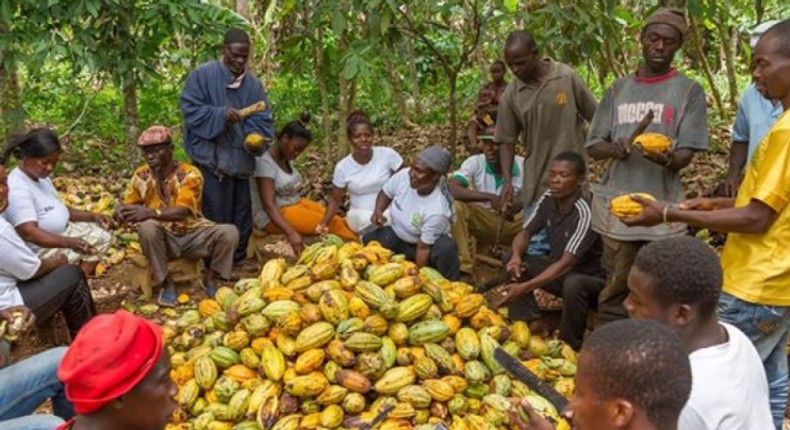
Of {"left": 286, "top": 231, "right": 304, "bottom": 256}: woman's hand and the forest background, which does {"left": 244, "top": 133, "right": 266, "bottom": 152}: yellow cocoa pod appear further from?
the forest background

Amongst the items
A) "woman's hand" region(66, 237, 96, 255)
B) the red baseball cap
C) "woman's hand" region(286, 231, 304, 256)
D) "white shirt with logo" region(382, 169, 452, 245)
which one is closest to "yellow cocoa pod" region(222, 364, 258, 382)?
"woman's hand" region(66, 237, 96, 255)

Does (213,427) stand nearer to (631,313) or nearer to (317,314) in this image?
(317,314)

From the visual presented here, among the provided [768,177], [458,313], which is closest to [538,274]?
[458,313]

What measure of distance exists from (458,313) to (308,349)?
2.64ft

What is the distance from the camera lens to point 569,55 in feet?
20.6

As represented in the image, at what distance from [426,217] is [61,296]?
2.19 metres

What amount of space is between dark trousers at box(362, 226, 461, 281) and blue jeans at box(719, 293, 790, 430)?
2.25 meters

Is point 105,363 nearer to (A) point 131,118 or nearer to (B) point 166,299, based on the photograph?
(B) point 166,299

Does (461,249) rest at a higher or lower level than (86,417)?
lower

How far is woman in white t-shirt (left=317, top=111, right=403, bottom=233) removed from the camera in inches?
225

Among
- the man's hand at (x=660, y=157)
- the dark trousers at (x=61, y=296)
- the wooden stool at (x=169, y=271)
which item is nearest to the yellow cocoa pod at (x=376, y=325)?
the man's hand at (x=660, y=157)

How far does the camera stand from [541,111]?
4.91 metres

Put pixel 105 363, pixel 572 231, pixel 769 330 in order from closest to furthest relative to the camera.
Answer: pixel 105 363
pixel 769 330
pixel 572 231

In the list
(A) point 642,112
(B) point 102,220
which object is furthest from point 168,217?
(A) point 642,112
